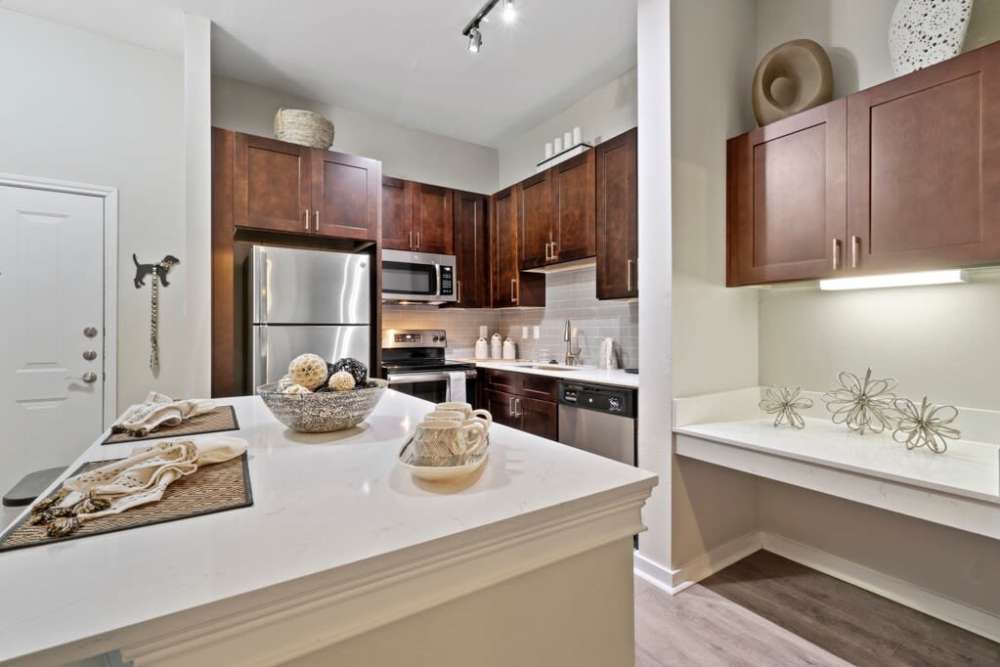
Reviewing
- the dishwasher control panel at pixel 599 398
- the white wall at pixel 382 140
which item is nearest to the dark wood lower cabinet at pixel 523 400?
→ the dishwasher control panel at pixel 599 398

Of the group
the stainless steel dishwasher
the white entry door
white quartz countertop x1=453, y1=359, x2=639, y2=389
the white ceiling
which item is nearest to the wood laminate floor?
the stainless steel dishwasher

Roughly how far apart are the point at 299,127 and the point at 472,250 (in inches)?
61.5

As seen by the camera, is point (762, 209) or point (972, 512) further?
point (762, 209)

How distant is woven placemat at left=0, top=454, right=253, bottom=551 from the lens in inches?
23.4

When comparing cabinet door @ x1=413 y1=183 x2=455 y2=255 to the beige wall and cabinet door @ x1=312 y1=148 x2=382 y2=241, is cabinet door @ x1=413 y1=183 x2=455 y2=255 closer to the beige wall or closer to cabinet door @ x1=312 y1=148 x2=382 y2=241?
cabinet door @ x1=312 y1=148 x2=382 y2=241

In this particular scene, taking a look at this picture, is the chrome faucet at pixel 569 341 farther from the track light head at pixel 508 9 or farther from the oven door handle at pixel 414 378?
the track light head at pixel 508 9

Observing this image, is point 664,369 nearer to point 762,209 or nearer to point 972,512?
point 762,209

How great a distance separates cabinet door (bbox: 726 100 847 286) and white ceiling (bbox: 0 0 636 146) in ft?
3.73

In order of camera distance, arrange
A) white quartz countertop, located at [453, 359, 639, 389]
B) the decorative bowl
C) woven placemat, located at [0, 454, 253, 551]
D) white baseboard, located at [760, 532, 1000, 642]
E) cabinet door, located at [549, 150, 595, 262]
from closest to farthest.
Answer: woven placemat, located at [0, 454, 253, 551], the decorative bowl, white baseboard, located at [760, 532, 1000, 642], white quartz countertop, located at [453, 359, 639, 389], cabinet door, located at [549, 150, 595, 262]

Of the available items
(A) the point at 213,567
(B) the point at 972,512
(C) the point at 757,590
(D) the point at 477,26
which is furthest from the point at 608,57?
(A) the point at 213,567

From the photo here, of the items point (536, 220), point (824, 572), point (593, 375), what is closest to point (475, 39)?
point (536, 220)

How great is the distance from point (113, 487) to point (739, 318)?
2449 mm

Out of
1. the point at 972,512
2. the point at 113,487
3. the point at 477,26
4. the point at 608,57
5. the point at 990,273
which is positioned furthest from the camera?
the point at 608,57

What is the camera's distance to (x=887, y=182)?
167 cm
